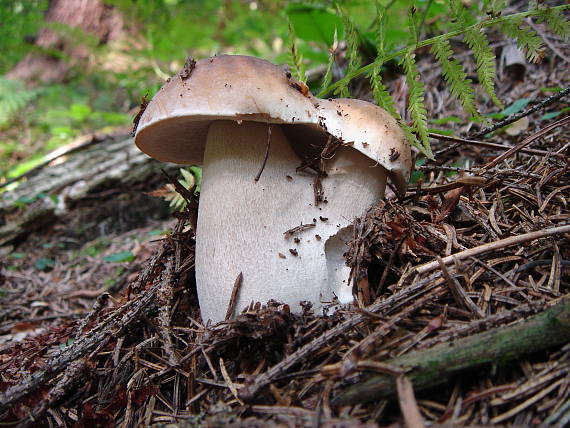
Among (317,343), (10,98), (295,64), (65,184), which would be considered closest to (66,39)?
(10,98)

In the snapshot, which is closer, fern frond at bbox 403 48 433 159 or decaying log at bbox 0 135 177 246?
fern frond at bbox 403 48 433 159

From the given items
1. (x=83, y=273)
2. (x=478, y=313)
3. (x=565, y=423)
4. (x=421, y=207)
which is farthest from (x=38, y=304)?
(x=565, y=423)

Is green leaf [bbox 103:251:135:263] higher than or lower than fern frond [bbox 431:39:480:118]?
lower

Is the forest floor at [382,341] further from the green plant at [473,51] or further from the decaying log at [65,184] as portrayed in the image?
the decaying log at [65,184]

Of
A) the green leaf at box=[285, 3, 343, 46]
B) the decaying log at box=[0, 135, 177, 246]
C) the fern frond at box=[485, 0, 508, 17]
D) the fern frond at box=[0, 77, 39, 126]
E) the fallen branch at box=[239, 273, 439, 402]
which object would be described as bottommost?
the fallen branch at box=[239, 273, 439, 402]

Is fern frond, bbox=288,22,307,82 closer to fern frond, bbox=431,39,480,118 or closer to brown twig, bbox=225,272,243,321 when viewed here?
fern frond, bbox=431,39,480,118

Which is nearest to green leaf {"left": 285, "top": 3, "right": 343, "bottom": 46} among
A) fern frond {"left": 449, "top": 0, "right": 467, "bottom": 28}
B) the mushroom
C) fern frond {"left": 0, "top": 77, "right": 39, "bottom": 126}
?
fern frond {"left": 449, "top": 0, "right": 467, "bottom": 28}

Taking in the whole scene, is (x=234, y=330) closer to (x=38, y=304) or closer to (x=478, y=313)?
(x=478, y=313)
